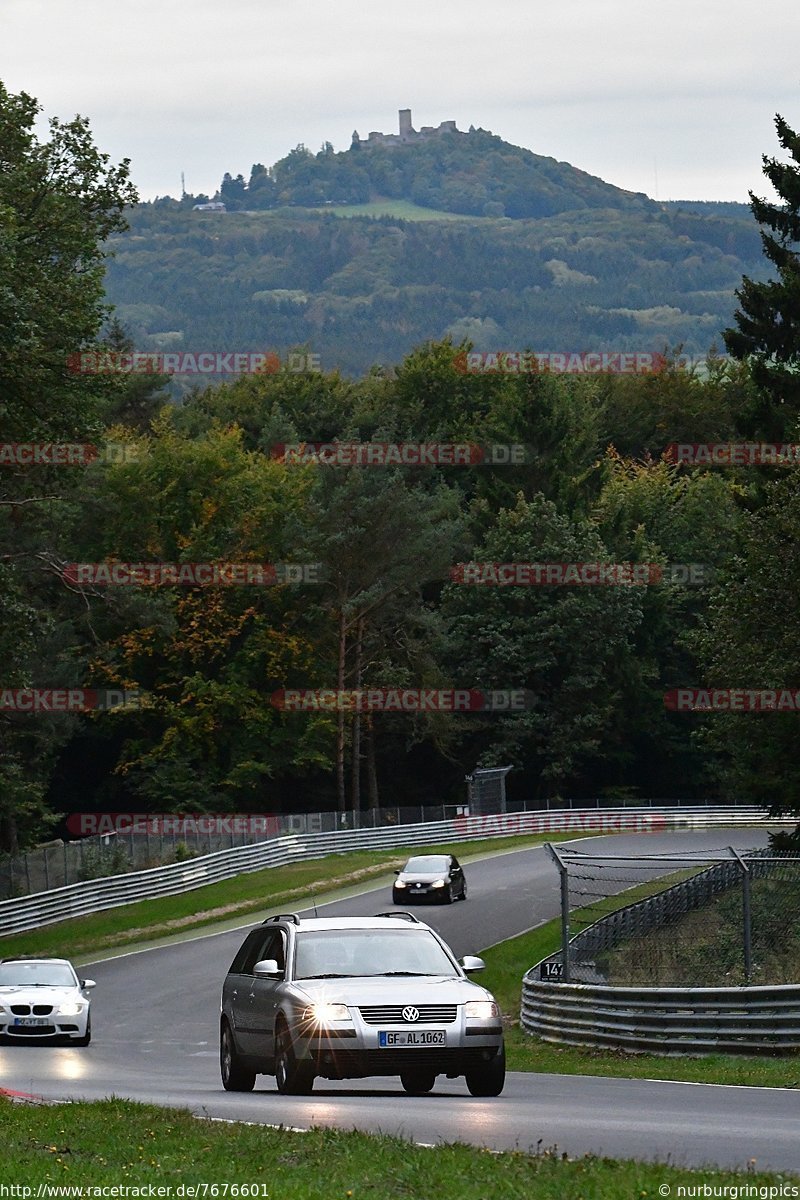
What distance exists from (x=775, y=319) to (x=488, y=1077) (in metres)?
37.0

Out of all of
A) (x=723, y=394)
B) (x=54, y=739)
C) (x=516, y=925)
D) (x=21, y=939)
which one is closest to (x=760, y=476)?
(x=516, y=925)

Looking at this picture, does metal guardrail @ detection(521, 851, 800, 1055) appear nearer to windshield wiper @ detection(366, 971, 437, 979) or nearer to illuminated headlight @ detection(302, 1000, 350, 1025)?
windshield wiper @ detection(366, 971, 437, 979)

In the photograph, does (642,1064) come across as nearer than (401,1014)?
No

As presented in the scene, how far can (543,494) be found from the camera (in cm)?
8656

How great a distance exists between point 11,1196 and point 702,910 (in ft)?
52.1

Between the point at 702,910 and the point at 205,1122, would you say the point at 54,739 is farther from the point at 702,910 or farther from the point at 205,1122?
the point at 205,1122

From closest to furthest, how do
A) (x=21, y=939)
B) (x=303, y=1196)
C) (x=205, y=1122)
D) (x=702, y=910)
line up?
(x=303, y=1196) < (x=205, y=1122) < (x=702, y=910) < (x=21, y=939)

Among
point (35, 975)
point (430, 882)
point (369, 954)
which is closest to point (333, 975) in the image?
point (369, 954)

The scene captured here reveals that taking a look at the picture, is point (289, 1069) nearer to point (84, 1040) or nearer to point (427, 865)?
point (84, 1040)

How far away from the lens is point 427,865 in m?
47.6

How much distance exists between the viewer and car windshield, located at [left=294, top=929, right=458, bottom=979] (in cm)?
1497

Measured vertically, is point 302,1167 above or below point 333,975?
above

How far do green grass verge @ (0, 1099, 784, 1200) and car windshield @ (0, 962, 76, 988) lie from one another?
14.6m

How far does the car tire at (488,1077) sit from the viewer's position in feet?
47.1
